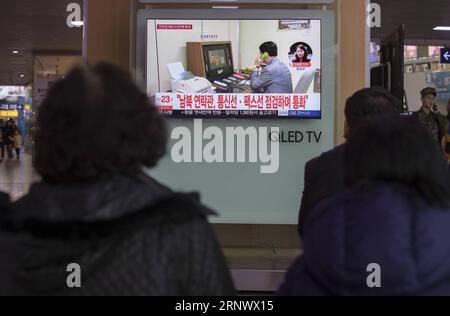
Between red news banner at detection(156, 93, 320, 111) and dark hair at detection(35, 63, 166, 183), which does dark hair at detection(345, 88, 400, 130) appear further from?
red news banner at detection(156, 93, 320, 111)

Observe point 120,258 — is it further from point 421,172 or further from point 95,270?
point 421,172

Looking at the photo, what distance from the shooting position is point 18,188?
13.4 meters

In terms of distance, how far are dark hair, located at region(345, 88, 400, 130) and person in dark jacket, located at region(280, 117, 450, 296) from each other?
1.43 m

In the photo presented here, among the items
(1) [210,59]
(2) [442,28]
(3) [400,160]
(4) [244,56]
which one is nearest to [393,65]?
(4) [244,56]

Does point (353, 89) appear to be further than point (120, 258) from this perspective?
Yes

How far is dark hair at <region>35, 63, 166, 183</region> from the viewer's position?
5.59 ft

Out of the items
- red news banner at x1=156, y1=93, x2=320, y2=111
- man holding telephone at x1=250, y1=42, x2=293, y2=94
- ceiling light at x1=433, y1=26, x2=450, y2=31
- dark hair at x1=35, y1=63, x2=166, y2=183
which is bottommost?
dark hair at x1=35, y1=63, x2=166, y2=183

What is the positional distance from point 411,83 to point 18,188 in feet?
55.6

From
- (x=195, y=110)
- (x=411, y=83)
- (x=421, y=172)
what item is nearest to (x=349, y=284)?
(x=421, y=172)

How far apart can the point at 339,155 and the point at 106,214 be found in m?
1.99

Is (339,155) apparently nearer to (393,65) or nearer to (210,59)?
(210,59)

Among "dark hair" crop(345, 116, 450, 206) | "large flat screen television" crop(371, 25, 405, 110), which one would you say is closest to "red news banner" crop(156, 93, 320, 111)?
"large flat screen television" crop(371, 25, 405, 110)

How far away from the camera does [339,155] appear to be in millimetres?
3471

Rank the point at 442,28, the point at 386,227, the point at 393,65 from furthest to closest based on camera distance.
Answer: the point at 442,28 → the point at 393,65 → the point at 386,227
